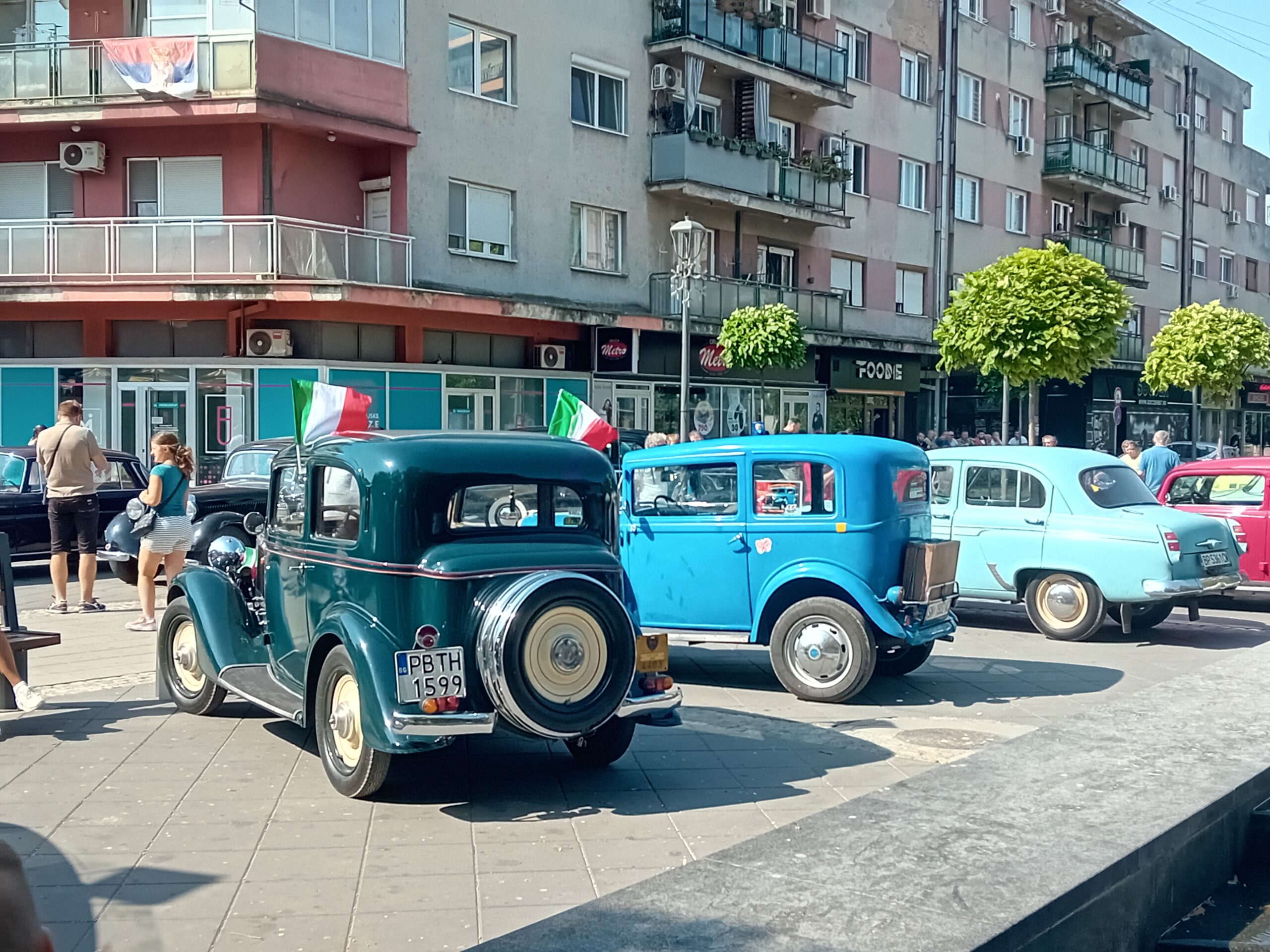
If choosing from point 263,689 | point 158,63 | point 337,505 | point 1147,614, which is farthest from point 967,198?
point 263,689

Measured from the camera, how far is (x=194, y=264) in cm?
2256

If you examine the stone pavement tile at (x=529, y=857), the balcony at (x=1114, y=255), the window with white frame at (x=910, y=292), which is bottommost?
the stone pavement tile at (x=529, y=857)

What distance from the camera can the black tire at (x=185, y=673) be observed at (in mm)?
8164

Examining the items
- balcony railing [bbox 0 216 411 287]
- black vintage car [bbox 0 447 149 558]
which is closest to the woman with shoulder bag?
black vintage car [bbox 0 447 149 558]

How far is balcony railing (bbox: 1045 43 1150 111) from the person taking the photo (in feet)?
136

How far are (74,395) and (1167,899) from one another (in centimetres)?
2286

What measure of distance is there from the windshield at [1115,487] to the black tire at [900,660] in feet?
10.1

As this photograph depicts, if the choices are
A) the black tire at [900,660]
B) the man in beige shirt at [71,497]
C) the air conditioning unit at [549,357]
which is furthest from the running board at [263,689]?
the air conditioning unit at [549,357]

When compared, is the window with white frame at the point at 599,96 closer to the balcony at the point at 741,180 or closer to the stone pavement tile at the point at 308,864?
the balcony at the point at 741,180

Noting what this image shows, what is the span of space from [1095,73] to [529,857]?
42870 mm

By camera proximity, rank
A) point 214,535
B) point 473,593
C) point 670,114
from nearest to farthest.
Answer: point 473,593
point 214,535
point 670,114

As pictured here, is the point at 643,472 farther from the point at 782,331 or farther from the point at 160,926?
the point at 782,331

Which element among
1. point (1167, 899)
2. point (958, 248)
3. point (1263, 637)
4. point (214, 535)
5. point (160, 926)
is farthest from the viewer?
point (958, 248)

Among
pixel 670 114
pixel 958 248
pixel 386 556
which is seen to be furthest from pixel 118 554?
pixel 958 248
